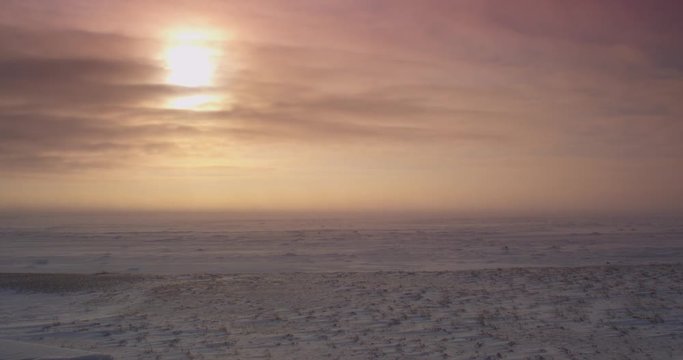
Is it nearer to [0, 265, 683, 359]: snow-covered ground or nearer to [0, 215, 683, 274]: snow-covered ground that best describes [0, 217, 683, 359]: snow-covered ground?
[0, 265, 683, 359]: snow-covered ground

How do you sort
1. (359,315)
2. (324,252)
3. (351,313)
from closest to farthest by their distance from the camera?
1. (359,315)
2. (351,313)
3. (324,252)

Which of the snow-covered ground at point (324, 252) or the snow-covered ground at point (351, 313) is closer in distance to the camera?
the snow-covered ground at point (351, 313)

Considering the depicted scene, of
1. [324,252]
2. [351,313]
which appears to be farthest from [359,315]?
[324,252]

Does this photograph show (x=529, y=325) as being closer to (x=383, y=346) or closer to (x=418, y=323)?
(x=418, y=323)

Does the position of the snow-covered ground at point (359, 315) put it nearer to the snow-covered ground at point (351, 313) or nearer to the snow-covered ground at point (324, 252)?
the snow-covered ground at point (351, 313)

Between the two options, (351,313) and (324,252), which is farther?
(324,252)

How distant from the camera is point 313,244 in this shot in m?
34.8

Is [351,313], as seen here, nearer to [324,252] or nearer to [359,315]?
[359,315]

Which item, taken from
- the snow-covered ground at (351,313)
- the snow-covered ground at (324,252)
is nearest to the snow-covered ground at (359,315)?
the snow-covered ground at (351,313)

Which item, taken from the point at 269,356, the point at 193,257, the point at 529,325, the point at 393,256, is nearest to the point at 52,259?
the point at 193,257

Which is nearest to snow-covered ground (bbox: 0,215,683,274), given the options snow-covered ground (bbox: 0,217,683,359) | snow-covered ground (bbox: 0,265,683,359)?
snow-covered ground (bbox: 0,217,683,359)

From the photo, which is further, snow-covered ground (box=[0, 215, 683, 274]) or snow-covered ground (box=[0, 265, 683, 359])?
snow-covered ground (box=[0, 215, 683, 274])

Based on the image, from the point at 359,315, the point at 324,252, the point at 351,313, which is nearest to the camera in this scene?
the point at 359,315

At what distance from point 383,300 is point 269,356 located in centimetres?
491
